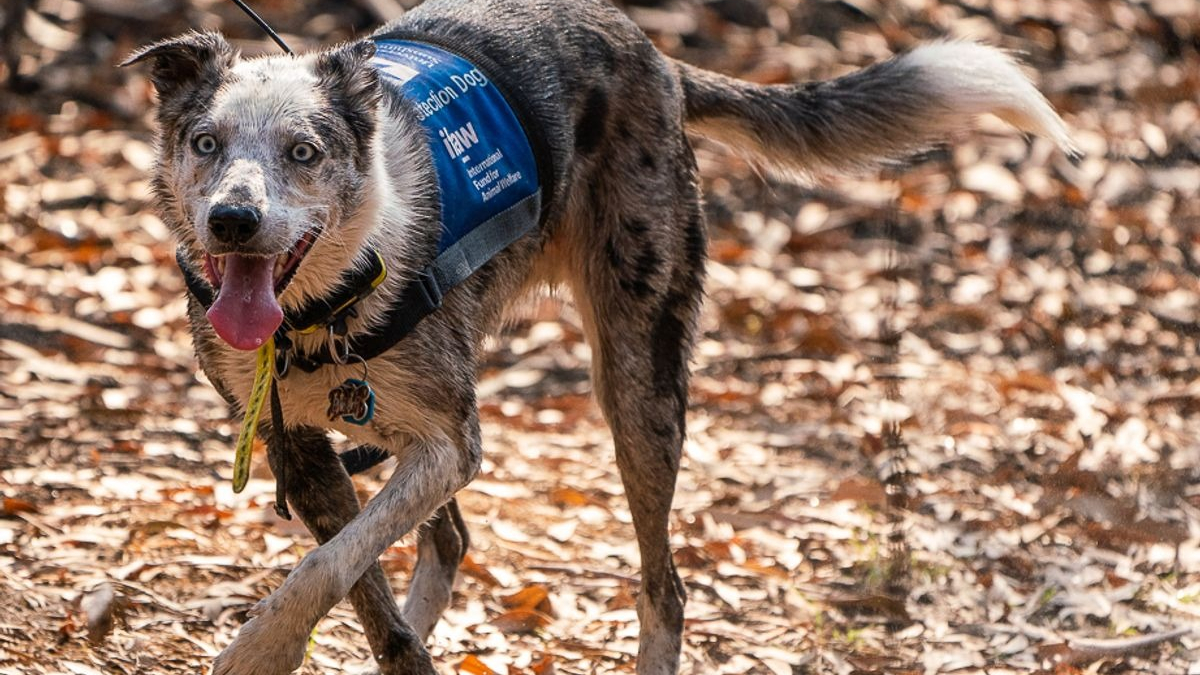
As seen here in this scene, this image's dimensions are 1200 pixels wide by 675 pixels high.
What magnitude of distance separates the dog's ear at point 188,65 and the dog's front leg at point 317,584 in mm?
1110

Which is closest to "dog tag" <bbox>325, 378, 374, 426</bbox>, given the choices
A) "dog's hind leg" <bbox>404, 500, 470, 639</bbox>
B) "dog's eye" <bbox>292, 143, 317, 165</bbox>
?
"dog's eye" <bbox>292, 143, 317, 165</bbox>

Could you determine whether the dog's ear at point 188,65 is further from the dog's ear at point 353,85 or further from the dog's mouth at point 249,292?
the dog's mouth at point 249,292

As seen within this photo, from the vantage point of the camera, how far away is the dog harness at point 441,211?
12.8 feet

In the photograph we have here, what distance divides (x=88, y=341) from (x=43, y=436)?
1029mm

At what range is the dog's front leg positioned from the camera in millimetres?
3607

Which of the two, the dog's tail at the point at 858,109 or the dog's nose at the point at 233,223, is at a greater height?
the dog's nose at the point at 233,223

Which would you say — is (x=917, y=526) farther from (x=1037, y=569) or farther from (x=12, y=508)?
(x=12, y=508)

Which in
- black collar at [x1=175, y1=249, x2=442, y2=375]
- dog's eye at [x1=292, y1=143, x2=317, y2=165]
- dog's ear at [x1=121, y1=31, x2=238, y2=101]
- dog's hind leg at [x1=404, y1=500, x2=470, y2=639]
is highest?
dog's ear at [x1=121, y1=31, x2=238, y2=101]

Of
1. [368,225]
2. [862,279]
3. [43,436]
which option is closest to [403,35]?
[368,225]

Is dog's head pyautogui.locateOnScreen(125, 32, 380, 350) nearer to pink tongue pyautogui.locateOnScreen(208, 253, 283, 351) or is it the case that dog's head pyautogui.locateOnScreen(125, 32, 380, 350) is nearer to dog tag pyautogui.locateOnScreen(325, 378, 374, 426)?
pink tongue pyautogui.locateOnScreen(208, 253, 283, 351)

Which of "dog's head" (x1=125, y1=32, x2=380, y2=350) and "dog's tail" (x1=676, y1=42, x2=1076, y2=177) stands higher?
"dog's head" (x1=125, y1=32, x2=380, y2=350)

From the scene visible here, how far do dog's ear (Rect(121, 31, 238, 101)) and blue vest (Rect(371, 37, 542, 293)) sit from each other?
48 cm

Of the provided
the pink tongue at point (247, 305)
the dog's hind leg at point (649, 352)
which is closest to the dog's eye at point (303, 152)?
the pink tongue at point (247, 305)

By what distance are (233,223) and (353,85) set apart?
0.67 meters
